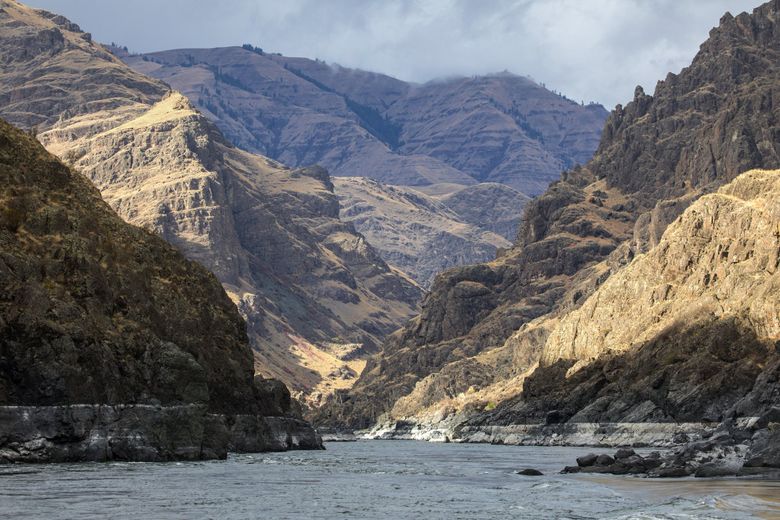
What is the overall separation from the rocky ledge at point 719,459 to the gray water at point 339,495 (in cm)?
340

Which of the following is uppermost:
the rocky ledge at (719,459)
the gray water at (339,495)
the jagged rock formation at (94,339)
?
the jagged rock formation at (94,339)

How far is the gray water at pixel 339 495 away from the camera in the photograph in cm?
6775

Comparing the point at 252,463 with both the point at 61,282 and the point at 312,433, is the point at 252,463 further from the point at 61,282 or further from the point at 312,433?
the point at 312,433

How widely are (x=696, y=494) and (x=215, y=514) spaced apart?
30.1 m

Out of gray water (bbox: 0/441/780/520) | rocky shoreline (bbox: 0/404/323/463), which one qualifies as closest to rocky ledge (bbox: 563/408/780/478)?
gray water (bbox: 0/441/780/520)

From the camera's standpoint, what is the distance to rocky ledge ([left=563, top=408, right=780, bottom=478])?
296ft

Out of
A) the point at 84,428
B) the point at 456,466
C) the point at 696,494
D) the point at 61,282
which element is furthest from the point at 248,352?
the point at 696,494

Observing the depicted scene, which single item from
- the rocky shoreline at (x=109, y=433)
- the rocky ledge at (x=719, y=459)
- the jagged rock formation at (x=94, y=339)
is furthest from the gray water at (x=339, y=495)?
the rocky ledge at (x=719, y=459)

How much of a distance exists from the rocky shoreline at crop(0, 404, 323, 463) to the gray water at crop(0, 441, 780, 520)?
Answer: 4.83 ft

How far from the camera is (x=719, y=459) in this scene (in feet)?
323

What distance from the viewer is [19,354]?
94.9m

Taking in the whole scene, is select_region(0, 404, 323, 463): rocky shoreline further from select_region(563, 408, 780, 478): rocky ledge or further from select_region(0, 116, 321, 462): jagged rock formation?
select_region(563, 408, 780, 478): rocky ledge

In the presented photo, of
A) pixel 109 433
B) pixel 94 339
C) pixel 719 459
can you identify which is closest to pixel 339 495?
pixel 109 433

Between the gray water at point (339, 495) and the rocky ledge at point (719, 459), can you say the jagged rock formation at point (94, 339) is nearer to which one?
the gray water at point (339, 495)
